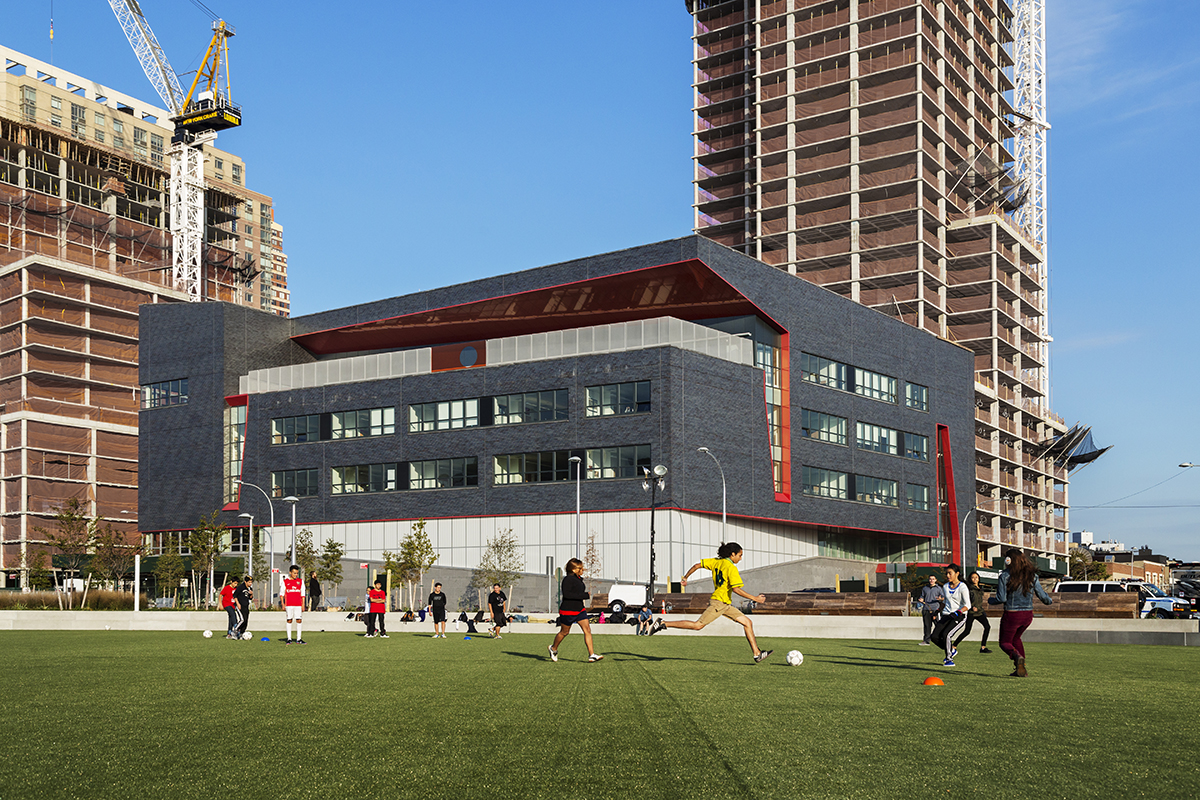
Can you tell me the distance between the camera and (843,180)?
347ft

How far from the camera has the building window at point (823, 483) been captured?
68688 mm

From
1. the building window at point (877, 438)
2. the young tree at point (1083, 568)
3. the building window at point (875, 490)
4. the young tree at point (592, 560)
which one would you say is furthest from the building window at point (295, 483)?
the young tree at point (1083, 568)

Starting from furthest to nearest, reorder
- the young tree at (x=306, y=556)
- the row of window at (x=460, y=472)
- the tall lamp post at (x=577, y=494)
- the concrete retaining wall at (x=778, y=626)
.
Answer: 1. the young tree at (x=306, y=556)
2. the row of window at (x=460, y=472)
3. the tall lamp post at (x=577, y=494)
4. the concrete retaining wall at (x=778, y=626)

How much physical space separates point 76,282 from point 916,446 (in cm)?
7834

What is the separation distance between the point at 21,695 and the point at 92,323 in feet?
342

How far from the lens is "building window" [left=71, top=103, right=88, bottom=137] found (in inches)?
4963

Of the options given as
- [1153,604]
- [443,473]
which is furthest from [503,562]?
[1153,604]

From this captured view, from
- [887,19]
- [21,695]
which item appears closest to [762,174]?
[887,19]

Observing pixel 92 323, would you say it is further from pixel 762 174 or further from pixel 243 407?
pixel 762 174

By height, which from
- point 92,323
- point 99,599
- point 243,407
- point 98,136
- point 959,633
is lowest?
point 99,599

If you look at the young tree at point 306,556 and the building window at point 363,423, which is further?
the building window at point 363,423

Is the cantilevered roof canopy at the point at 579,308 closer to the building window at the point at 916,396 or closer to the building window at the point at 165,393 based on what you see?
the building window at the point at 165,393

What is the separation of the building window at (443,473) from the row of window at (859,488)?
2006cm

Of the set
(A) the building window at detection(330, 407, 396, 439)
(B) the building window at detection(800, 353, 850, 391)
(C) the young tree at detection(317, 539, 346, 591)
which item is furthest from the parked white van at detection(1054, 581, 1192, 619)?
(C) the young tree at detection(317, 539, 346, 591)
